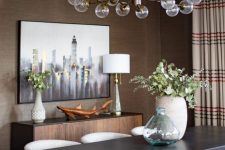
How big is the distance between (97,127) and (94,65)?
0.98 metres

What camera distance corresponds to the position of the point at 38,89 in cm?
464

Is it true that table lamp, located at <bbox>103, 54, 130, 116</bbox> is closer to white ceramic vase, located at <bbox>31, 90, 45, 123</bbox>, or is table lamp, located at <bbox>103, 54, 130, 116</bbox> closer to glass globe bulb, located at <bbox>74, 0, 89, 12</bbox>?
white ceramic vase, located at <bbox>31, 90, 45, 123</bbox>

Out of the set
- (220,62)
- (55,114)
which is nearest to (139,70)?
(220,62)

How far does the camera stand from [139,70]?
20.4 feet

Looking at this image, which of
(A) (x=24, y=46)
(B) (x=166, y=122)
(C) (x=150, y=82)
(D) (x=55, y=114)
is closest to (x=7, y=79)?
(A) (x=24, y=46)

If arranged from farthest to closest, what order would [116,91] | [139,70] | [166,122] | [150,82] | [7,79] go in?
[139,70] → [116,91] → [7,79] → [150,82] → [166,122]

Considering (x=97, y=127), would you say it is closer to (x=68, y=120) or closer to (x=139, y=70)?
(x=68, y=120)

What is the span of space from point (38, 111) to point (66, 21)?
1364 millimetres

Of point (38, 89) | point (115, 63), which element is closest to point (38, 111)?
point (38, 89)

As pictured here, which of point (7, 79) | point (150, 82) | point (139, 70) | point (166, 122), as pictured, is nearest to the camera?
point (166, 122)

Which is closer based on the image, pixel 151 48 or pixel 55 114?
pixel 55 114

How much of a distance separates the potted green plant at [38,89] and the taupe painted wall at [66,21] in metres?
0.23

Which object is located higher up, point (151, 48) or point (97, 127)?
point (151, 48)

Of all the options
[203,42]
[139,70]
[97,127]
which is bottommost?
[97,127]
